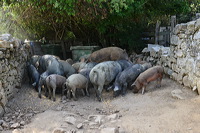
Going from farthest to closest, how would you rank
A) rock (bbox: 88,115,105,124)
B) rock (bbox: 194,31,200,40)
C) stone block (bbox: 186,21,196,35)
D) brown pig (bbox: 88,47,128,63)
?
1. brown pig (bbox: 88,47,128,63)
2. stone block (bbox: 186,21,196,35)
3. rock (bbox: 194,31,200,40)
4. rock (bbox: 88,115,105,124)

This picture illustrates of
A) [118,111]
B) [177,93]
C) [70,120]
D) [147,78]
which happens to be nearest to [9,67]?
[70,120]

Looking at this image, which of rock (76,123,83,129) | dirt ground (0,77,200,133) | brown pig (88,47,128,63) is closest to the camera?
dirt ground (0,77,200,133)

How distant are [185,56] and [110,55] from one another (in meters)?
3.08

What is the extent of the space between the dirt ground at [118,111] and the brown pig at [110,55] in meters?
1.82

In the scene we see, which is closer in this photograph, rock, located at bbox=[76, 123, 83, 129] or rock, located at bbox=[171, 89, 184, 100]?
rock, located at bbox=[76, 123, 83, 129]

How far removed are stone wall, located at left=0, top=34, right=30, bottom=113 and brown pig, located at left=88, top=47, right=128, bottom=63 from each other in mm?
2638

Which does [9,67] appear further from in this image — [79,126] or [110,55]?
[110,55]

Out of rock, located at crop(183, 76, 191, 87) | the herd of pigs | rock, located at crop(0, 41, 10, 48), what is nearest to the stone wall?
rock, located at crop(0, 41, 10, 48)

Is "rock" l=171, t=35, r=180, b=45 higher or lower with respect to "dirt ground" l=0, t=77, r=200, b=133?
higher

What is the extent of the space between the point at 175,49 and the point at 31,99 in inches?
159

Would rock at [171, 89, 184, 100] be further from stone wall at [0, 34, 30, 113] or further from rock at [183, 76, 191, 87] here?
stone wall at [0, 34, 30, 113]

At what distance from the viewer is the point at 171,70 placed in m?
6.18

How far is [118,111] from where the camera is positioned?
4973 millimetres

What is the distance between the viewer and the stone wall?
5030 mm
